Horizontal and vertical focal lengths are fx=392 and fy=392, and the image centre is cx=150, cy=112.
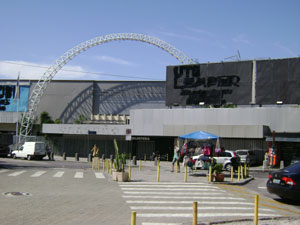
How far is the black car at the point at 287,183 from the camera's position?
12383 millimetres

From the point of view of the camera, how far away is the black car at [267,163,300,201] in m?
12.4

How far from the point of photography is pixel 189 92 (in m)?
40.5

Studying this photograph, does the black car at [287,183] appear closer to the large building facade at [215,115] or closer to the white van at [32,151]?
the large building facade at [215,115]

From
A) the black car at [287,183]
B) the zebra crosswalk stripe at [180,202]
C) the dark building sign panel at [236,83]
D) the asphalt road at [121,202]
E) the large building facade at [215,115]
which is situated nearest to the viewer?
the asphalt road at [121,202]

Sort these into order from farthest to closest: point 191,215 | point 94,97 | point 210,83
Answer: point 94,97, point 210,83, point 191,215

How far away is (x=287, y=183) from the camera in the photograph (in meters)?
12.6

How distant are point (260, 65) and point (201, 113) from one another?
734cm

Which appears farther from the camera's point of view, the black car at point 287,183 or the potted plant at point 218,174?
the potted plant at point 218,174

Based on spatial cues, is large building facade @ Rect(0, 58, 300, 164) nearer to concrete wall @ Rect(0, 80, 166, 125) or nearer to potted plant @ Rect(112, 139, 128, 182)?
concrete wall @ Rect(0, 80, 166, 125)

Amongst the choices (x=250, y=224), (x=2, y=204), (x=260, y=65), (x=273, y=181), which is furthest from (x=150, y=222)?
(x=260, y=65)

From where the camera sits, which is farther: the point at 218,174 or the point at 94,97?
the point at 94,97

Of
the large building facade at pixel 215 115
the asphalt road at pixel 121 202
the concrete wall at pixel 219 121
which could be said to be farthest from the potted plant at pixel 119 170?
the concrete wall at pixel 219 121

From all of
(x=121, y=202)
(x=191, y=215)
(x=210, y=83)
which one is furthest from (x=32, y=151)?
(x=191, y=215)

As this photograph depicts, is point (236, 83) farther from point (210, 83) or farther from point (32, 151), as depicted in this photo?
point (32, 151)
